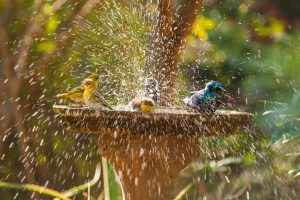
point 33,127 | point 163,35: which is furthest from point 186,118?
point 33,127

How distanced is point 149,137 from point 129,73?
156 cm

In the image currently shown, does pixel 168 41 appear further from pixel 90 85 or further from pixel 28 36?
pixel 28 36

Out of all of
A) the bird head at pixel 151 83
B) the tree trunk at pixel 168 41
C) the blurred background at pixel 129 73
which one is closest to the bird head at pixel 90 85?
the bird head at pixel 151 83

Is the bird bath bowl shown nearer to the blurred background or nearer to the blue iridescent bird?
the blue iridescent bird

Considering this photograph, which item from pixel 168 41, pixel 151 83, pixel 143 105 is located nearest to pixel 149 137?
pixel 143 105

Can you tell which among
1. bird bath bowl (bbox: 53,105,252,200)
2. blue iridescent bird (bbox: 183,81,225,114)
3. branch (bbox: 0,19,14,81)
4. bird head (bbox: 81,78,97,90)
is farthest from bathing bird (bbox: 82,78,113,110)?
branch (bbox: 0,19,14,81)

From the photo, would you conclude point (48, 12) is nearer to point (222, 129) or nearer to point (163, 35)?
point (163, 35)

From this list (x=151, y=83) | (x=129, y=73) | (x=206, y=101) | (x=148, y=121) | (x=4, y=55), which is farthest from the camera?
(x=4, y=55)

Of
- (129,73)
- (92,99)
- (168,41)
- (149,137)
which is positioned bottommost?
(129,73)

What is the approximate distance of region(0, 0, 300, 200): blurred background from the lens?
4285mm

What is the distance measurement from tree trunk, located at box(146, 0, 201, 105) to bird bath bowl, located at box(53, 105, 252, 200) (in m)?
0.75

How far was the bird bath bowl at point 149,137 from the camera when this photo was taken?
2301 millimetres

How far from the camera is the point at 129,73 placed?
4086mm

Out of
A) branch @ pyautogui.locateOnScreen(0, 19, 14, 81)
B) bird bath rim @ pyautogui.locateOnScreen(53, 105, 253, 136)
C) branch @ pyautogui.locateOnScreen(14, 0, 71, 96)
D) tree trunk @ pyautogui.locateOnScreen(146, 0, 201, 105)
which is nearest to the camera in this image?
bird bath rim @ pyautogui.locateOnScreen(53, 105, 253, 136)
